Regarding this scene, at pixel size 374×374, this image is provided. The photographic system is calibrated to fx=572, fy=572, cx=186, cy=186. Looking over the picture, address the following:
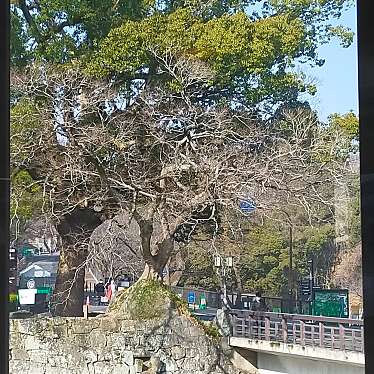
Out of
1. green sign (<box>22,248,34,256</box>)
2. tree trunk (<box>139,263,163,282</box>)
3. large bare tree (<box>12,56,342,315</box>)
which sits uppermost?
large bare tree (<box>12,56,342,315</box>)

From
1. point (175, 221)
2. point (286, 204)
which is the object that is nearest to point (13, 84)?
point (175, 221)

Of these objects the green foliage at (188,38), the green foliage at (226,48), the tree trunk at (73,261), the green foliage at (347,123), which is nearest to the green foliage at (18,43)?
the green foliage at (188,38)

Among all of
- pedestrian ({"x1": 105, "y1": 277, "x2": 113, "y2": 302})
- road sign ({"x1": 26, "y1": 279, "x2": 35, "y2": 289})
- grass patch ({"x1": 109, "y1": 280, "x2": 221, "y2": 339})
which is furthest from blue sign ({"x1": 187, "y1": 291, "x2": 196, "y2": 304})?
road sign ({"x1": 26, "y1": 279, "x2": 35, "y2": 289})

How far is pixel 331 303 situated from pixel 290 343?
0.31 ft

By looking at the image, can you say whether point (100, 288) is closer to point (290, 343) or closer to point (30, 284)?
point (30, 284)

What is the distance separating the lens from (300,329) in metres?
0.85

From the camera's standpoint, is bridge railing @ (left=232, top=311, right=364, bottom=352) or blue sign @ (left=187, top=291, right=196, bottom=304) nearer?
bridge railing @ (left=232, top=311, right=364, bottom=352)

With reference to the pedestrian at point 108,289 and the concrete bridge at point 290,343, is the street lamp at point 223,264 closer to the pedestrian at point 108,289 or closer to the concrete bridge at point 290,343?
the concrete bridge at point 290,343

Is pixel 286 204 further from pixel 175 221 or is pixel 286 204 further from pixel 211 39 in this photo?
pixel 211 39

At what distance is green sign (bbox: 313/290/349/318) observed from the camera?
30.9 inches

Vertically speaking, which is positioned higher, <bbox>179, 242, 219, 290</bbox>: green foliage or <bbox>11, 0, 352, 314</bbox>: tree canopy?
<bbox>11, 0, 352, 314</bbox>: tree canopy

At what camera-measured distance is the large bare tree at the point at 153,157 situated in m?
0.89

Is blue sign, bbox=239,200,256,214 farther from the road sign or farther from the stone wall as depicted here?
the road sign

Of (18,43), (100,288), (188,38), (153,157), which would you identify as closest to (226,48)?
(188,38)
